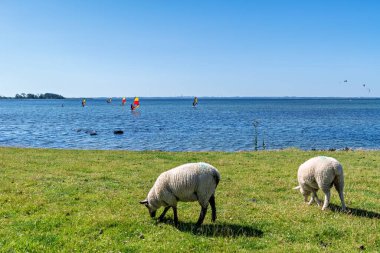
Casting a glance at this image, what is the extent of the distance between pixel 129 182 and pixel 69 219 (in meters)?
6.02

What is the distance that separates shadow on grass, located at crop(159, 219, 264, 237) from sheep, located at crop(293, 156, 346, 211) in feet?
10.7

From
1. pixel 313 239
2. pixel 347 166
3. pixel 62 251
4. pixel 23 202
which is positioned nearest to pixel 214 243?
pixel 313 239

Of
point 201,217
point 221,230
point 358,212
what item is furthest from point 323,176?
point 201,217

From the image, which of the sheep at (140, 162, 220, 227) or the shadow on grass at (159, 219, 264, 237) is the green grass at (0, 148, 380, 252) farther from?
the sheep at (140, 162, 220, 227)

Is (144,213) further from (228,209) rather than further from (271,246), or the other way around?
(271,246)

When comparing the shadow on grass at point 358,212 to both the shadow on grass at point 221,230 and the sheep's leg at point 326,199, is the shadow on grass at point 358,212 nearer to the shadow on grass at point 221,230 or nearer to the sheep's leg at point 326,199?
the sheep's leg at point 326,199

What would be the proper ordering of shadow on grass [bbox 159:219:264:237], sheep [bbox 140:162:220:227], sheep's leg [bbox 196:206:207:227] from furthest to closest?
sheep's leg [bbox 196:206:207:227] < sheep [bbox 140:162:220:227] < shadow on grass [bbox 159:219:264:237]

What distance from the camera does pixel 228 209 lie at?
12.7 m

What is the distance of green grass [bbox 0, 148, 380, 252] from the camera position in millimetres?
9320

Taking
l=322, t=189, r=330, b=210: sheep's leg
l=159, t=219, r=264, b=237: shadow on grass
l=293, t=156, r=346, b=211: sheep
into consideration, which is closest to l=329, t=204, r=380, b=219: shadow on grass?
l=293, t=156, r=346, b=211: sheep

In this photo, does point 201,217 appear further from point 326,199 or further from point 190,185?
point 326,199

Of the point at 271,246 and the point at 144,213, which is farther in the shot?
the point at 144,213

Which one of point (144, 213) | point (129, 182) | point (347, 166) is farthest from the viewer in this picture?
point (347, 166)

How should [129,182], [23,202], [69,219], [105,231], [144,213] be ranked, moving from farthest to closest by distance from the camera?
[129,182], [23,202], [144,213], [69,219], [105,231]
